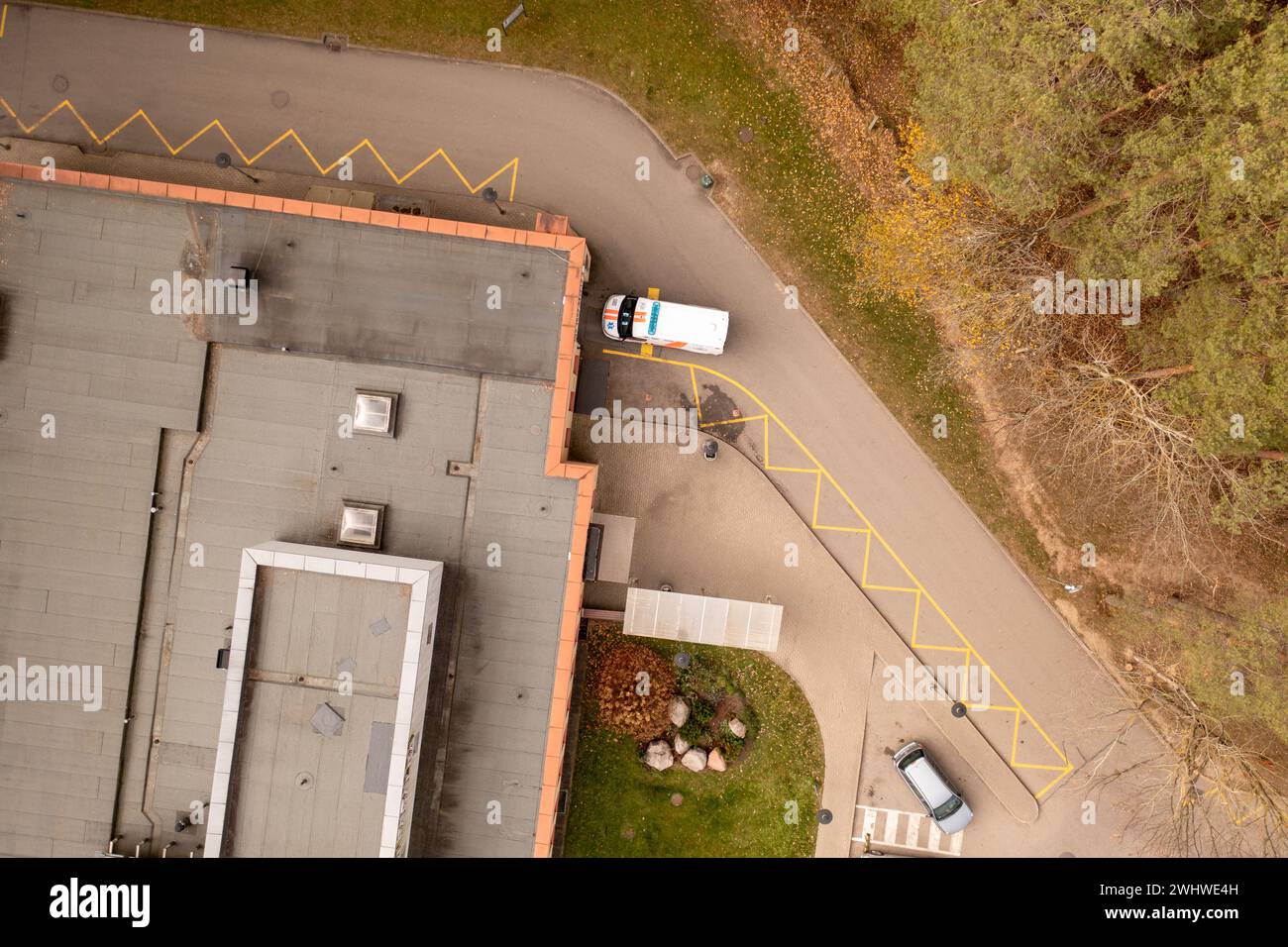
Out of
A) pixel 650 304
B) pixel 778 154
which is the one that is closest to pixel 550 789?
pixel 650 304

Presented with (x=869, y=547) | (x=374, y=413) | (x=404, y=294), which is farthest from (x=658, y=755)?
(x=404, y=294)

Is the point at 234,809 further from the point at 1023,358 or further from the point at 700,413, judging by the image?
the point at 1023,358

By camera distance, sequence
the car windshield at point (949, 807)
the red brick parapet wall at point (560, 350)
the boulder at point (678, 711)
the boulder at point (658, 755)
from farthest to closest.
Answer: the boulder at point (678, 711) < the car windshield at point (949, 807) < the boulder at point (658, 755) < the red brick parapet wall at point (560, 350)

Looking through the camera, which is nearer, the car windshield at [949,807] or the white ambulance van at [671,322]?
the white ambulance van at [671,322]

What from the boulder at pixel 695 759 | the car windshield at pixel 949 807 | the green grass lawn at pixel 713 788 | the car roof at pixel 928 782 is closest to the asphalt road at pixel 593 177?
the car windshield at pixel 949 807

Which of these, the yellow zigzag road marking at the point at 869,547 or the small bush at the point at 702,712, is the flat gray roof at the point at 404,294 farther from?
the small bush at the point at 702,712

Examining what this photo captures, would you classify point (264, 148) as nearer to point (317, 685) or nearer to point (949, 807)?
point (317, 685)
